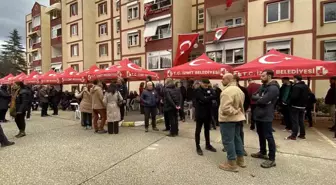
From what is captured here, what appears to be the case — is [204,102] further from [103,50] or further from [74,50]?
[74,50]

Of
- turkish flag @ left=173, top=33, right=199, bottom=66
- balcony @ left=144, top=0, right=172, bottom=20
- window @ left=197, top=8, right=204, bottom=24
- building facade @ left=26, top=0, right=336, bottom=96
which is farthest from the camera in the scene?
window @ left=197, top=8, right=204, bottom=24

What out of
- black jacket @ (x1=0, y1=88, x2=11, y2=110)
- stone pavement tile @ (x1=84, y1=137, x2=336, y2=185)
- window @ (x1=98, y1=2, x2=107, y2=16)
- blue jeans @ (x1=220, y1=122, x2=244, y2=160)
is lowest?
stone pavement tile @ (x1=84, y1=137, x2=336, y2=185)

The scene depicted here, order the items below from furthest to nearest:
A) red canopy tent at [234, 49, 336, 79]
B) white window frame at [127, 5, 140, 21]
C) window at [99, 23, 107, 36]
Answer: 1. window at [99, 23, 107, 36]
2. white window frame at [127, 5, 140, 21]
3. red canopy tent at [234, 49, 336, 79]

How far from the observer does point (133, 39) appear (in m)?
24.2

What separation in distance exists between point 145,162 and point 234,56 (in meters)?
14.3

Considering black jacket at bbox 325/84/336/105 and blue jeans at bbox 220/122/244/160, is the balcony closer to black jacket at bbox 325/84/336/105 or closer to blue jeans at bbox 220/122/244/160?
black jacket at bbox 325/84/336/105

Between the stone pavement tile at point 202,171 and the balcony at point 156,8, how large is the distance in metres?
18.1

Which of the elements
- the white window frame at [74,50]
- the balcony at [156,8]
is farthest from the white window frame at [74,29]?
the balcony at [156,8]

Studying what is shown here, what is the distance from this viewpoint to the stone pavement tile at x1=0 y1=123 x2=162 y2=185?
13.0 feet

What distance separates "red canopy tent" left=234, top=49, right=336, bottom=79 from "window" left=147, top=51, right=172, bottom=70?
12431mm

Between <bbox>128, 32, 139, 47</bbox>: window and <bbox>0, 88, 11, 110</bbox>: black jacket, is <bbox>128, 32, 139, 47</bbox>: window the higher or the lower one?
the higher one

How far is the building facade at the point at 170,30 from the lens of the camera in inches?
565

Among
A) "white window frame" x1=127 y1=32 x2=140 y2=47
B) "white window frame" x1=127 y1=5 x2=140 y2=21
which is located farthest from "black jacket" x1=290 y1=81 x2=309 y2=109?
"white window frame" x1=127 y1=5 x2=140 y2=21

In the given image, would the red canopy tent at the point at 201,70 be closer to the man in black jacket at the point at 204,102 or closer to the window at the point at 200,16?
the man in black jacket at the point at 204,102
